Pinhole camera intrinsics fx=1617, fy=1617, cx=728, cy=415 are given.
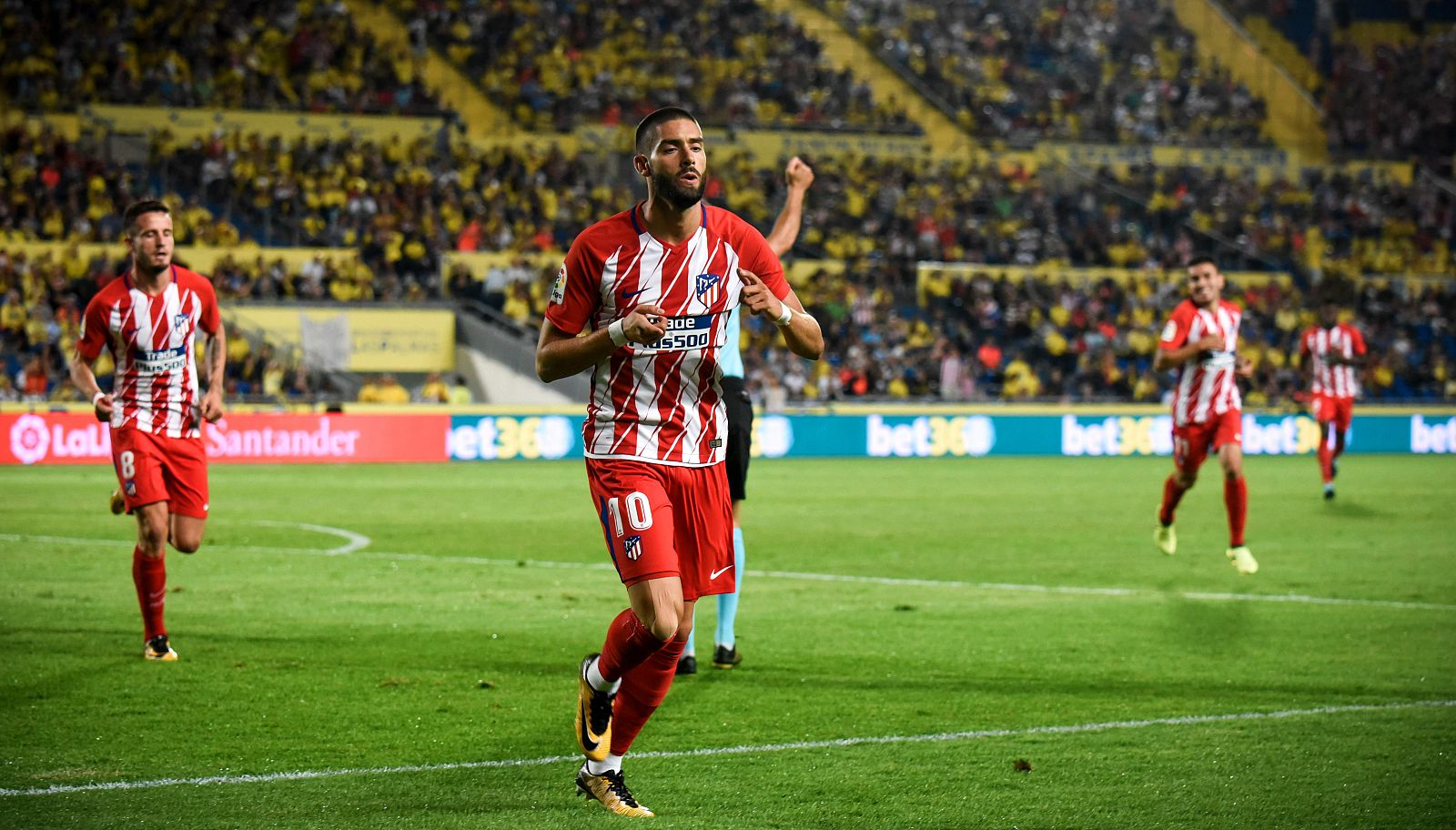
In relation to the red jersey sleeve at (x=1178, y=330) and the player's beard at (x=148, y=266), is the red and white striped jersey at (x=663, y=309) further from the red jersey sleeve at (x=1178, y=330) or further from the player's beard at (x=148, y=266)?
the red jersey sleeve at (x=1178, y=330)

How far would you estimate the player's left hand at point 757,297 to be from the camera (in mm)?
5324

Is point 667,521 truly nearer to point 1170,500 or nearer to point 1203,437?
point 1203,437

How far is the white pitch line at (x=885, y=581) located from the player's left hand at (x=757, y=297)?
278 inches

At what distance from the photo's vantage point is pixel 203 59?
3519cm

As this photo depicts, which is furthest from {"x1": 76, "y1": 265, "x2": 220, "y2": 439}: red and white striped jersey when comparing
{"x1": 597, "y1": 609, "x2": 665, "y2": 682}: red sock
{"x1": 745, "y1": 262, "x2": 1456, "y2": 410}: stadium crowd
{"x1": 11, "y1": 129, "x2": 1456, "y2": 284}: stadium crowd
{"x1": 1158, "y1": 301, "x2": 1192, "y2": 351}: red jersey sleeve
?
{"x1": 745, "y1": 262, "x2": 1456, "y2": 410}: stadium crowd

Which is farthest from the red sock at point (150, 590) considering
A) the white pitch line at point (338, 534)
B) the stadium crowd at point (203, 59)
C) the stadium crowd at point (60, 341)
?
the stadium crowd at point (203, 59)

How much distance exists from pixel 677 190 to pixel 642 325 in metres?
0.58

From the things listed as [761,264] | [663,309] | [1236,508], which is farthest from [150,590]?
[1236,508]

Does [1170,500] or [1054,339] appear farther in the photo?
[1054,339]

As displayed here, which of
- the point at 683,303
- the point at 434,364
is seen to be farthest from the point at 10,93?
the point at 683,303

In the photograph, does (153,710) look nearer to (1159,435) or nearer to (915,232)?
(1159,435)

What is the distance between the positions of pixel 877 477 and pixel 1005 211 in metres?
16.0

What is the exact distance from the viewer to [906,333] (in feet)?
113

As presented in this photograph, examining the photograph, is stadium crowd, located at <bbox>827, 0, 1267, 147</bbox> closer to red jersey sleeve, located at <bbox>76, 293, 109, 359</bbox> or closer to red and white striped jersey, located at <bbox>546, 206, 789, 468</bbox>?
red jersey sleeve, located at <bbox>76, 293, 109, 359</bbox>
